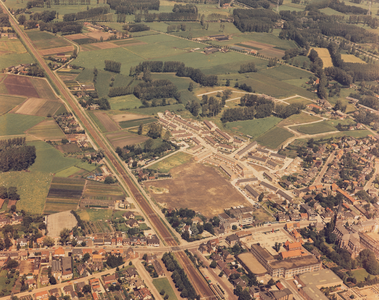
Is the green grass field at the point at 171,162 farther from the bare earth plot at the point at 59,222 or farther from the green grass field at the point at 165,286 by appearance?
the green grass field at the point at 165,286

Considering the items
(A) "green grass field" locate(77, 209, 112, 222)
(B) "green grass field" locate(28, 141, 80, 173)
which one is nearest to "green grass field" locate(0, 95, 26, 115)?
(B) "green grass field" locate(28, 141, 80, 173)

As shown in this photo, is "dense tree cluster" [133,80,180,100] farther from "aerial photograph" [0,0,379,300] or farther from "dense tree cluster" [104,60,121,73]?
"dense tree cluster" [104,60,121,73]

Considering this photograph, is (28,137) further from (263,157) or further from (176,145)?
(263,157)

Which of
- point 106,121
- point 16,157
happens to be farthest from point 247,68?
point 16,157

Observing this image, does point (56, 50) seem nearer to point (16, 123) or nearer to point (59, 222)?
point (16, 123)

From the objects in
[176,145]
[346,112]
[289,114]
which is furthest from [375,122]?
[176,145]
